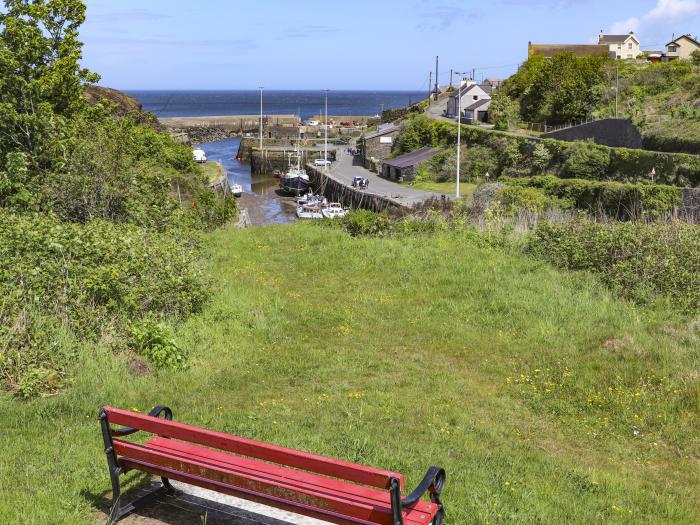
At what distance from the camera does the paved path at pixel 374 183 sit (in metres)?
45.7

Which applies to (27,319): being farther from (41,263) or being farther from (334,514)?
(334,514)

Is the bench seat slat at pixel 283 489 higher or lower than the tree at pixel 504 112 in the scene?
lower

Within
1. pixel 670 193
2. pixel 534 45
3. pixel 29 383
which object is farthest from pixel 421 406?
pixel 534 45

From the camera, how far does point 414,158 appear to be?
58875mm

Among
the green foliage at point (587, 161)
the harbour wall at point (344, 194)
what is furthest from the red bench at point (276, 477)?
the green foliage at point (587, 161)

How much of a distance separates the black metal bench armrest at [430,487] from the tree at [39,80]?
13.2m

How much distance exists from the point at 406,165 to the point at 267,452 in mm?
53858

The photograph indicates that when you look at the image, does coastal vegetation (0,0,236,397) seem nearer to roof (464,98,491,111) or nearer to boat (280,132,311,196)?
boat (280,132,311,196)

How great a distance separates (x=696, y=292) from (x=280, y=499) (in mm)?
8844

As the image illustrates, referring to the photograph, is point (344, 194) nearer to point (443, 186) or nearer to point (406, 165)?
point (406, 165)

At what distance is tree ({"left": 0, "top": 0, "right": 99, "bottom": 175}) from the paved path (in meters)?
27.7

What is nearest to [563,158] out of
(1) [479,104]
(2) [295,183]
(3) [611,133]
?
(3) [611,133]

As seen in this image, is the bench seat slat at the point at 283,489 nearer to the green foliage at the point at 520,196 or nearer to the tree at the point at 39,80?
the tree at the point at 39,80

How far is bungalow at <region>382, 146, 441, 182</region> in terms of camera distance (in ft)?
185
